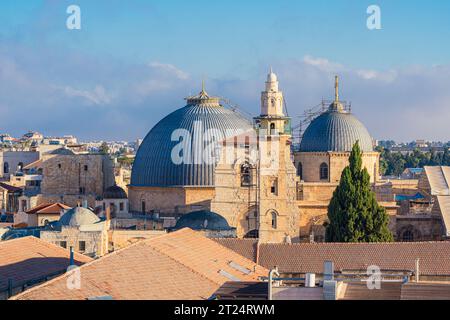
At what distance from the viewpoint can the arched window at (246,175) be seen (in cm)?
5009

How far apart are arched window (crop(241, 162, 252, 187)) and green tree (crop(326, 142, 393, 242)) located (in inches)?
169

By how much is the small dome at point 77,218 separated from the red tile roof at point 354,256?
29.6 ft

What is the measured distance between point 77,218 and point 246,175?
27.8ft

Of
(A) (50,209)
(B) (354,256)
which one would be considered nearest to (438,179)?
(A) (50,209)

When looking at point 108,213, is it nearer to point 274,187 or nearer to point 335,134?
point 274,187

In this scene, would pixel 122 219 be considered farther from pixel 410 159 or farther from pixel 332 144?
pixel 410 159

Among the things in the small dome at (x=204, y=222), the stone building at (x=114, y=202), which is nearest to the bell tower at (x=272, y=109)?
the small dome at (x=204, y=222)

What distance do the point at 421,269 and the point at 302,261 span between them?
398 cm

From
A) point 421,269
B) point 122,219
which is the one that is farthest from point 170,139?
point 421,269

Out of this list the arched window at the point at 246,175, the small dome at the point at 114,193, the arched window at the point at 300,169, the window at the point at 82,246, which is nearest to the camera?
the window at the point at 82,246

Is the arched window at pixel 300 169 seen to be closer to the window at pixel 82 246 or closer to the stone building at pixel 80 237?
the stone building at pixel 80 237

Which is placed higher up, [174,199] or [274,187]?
[274,187]

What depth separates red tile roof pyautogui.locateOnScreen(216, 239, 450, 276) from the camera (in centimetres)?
3650

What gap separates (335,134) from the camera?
196 feet
